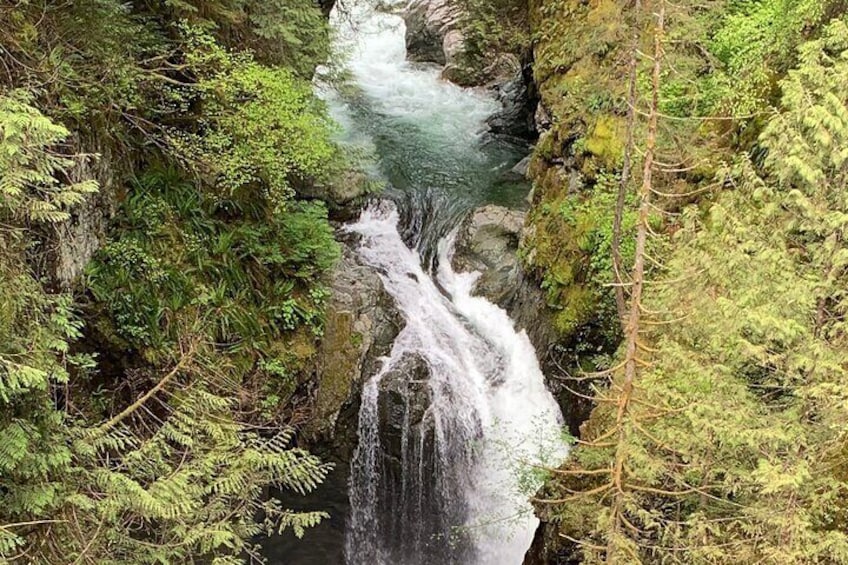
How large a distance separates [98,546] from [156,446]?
34.6 inches

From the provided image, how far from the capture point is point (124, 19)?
7812mm

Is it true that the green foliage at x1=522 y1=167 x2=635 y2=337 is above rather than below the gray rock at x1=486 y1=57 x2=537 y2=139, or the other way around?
below

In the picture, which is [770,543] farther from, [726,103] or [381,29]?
[381,29]

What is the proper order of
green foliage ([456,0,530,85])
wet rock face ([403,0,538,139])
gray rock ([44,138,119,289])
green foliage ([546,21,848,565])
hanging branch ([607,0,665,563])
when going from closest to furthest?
green foliage ([546,21,848,565])
hanging branch ([607,0,665,563])
gray rock ([44,138,119,289])
green foliage ([456,0,530,85])
wet rock face ([403,0,538,139])

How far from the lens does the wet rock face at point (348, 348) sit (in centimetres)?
1005

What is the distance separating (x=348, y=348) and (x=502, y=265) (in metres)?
3.64

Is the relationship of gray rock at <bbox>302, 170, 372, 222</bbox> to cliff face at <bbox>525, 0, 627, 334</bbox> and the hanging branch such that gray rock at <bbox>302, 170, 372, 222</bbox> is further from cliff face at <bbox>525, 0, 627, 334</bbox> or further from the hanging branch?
the hanging branch

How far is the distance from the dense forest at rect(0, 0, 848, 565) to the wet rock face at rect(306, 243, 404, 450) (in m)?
0.08

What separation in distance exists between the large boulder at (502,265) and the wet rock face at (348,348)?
77.0 inches

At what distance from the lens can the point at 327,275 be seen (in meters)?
10.6

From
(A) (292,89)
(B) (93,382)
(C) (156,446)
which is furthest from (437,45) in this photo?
(C) (156,446)

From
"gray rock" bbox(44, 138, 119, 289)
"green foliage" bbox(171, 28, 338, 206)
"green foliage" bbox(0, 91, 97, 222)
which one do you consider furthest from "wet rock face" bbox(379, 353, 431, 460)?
"green foliage" bbox(0, 91, 97, 222)

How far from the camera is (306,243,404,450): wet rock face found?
1005 centimetres

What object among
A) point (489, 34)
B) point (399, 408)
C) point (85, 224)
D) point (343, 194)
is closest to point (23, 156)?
point (85, 224)
